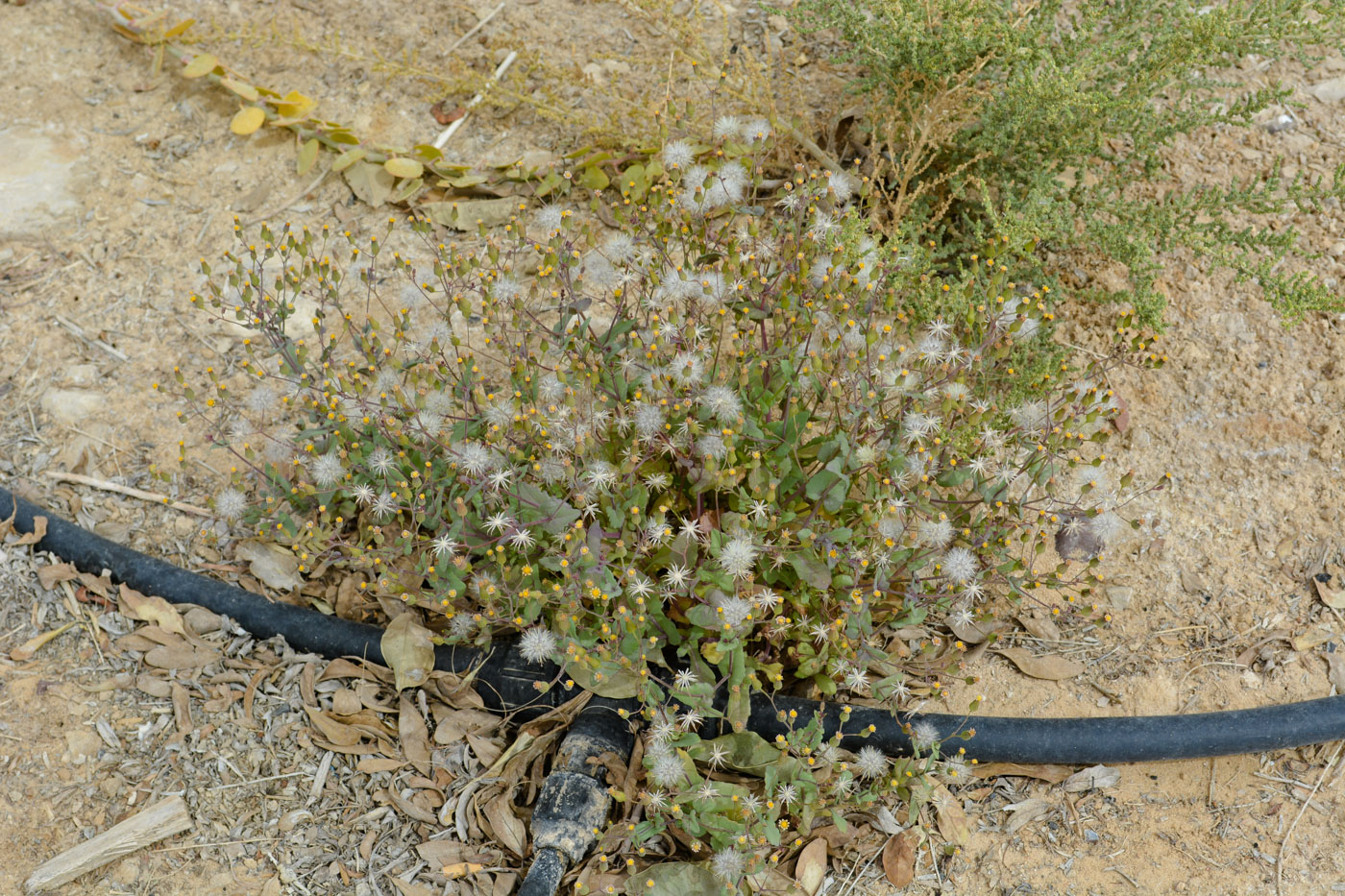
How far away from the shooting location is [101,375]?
3.66 m

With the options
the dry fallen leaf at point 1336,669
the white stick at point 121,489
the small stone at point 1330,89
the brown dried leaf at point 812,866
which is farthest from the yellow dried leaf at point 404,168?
the small stone at point 1330,89

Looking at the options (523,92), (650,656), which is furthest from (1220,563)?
(523,92)

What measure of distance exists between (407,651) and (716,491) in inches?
38.6

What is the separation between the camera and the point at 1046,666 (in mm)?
2947

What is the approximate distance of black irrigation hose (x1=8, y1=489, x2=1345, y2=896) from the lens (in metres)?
2.57

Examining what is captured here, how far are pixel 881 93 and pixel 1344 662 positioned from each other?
95.0 inches

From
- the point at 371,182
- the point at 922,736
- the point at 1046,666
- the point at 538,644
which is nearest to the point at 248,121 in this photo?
the point at 371,182

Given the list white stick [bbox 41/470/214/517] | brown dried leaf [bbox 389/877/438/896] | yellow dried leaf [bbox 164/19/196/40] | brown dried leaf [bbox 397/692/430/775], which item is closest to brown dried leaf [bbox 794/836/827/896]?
brown dried leaf [bbox 389/877/438/896]

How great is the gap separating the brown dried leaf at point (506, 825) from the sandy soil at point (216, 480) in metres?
0.10

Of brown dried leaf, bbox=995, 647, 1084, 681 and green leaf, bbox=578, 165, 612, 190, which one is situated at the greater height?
green leaf, bbox=578, 165, 612, 190

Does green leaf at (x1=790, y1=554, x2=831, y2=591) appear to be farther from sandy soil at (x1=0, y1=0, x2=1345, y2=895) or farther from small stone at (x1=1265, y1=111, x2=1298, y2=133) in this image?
small stone at (x1=1265, y1=111, x2=1298, y2=133)

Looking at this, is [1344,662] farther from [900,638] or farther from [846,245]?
[846,245]

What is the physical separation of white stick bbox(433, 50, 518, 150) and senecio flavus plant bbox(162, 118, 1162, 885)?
1637 mm

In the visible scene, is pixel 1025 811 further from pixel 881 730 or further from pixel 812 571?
pixel 812 571
